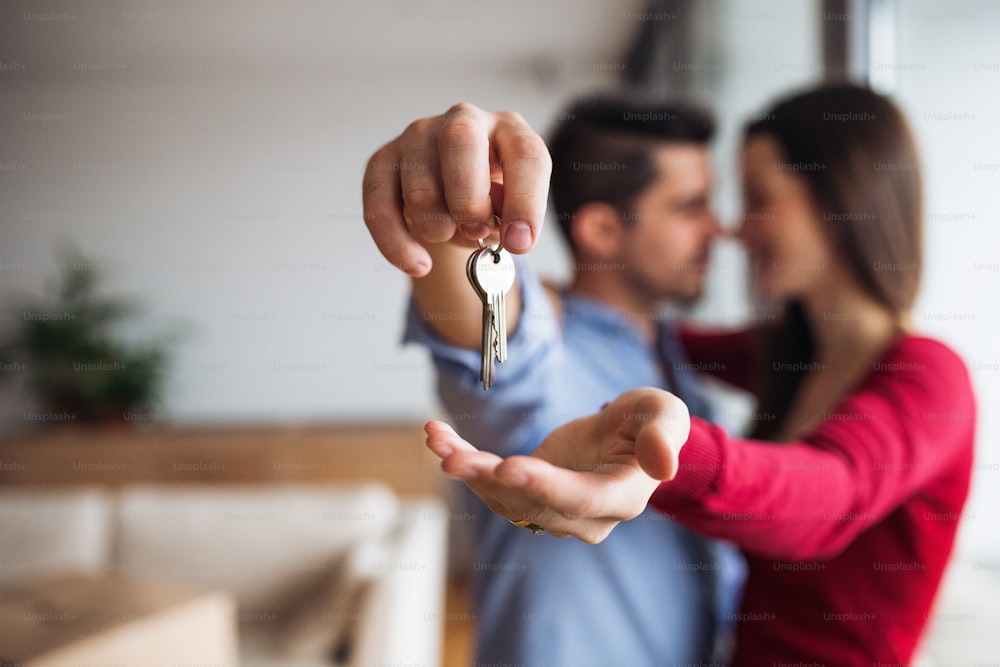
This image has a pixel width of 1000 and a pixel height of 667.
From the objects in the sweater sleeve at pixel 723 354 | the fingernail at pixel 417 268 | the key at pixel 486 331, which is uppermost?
the fingernail at pixel 417 268

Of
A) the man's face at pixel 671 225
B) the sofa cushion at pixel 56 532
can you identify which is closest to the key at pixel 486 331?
the man's face at pixel 671 225

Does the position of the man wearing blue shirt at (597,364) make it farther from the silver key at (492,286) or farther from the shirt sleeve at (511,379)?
the silver key at (492,286)

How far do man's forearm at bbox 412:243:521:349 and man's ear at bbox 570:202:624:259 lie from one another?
0.38 meters

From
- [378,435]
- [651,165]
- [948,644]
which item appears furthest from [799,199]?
[378,435]

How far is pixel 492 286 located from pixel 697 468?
20cm

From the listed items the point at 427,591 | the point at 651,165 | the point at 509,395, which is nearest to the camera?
the point at 509,395

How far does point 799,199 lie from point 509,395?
1.33 ft

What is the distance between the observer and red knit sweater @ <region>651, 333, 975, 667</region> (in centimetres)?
51

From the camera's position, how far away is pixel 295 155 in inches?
132

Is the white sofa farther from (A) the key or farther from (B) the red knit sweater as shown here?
(A) the key

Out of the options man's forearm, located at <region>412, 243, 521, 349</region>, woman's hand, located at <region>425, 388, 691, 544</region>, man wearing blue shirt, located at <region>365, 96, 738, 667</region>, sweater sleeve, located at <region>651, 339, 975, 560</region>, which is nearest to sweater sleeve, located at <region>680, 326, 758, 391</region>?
man wearing blue shirt, located at <region>365, 96, 738, 667</region>

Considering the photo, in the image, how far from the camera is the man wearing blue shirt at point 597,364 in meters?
0.65

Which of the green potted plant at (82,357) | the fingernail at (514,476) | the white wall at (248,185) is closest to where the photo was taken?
the fingernail at (514,476)

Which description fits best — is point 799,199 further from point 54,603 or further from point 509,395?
point 54,603
